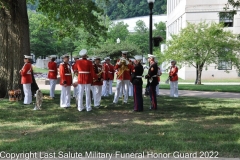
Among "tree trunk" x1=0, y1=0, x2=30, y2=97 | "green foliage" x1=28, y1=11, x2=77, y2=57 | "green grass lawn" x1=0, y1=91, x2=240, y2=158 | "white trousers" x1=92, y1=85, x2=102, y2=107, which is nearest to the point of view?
"green grass lawn" x1=0, y1=91, x2=240, y2=158

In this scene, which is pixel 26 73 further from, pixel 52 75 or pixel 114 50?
pixel 114 50

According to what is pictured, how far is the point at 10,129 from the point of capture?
783 cm

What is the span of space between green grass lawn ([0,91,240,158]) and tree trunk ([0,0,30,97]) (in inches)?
95.7

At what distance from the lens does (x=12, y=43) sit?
13.7 m

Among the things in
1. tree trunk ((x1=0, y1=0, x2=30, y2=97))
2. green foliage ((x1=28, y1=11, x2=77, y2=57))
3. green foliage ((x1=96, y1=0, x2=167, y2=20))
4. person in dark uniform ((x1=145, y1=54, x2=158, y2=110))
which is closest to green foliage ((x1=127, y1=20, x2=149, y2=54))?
green foliage ((x1=28, y1=11, x2=77, y2=57))

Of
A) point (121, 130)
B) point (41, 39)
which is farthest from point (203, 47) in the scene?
point (41, 39)

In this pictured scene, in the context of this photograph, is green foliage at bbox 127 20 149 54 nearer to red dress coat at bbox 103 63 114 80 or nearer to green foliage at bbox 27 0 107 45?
green foliage at bbox 27 0 107 45

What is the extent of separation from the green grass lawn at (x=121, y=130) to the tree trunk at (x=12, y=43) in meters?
2.43

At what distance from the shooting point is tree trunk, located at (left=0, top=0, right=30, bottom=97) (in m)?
13.6

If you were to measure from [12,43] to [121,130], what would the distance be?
26.9 feet

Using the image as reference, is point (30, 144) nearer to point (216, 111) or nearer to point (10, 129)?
point (10, 129)

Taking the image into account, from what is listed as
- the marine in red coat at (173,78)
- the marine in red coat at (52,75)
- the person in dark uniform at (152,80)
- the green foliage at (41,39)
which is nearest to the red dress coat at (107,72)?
the marine in red coat at (52,75)

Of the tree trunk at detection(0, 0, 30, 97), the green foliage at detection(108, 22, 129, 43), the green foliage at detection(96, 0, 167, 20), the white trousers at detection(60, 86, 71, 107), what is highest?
the green foliage at detection(96, 0, 167, 20)

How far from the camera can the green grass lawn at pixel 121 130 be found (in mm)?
5996
